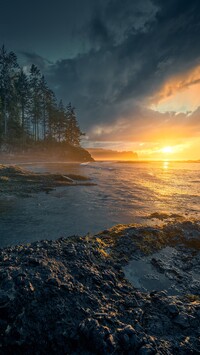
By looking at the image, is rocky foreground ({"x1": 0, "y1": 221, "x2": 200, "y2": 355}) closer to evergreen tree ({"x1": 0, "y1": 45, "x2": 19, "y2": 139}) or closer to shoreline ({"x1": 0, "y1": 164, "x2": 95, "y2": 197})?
shoreline ({"x1": 0, "y1": 164, "x2": 95, "y2": 197})

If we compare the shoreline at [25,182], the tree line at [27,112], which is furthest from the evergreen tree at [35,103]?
the shoreline at [25,182]

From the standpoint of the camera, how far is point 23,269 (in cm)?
403

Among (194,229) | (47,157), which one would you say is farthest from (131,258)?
(47,157)

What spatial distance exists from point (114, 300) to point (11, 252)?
Answer: 275 centimetres

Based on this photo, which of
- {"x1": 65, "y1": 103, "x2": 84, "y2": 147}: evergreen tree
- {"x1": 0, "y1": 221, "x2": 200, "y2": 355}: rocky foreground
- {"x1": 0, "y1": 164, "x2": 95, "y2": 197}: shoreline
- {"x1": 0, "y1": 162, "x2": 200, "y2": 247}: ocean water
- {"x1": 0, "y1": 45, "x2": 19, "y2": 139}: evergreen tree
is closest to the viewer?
{"x1": 0, "y1": 221, "x2": 200, "y2": 355}: rocky foreground

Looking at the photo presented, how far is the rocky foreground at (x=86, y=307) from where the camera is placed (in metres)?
2.90

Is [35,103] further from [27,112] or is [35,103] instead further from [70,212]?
[70,212]

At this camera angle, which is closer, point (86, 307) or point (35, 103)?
point (86, 307)

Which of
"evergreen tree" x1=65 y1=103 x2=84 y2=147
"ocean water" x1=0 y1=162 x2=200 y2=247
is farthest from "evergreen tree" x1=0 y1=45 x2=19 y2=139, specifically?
"ocean water" x1=0 y1=162 x2=200 y2=247

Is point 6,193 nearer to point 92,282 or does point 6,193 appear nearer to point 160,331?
point 92,282

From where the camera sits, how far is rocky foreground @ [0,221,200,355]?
2904 millimetres

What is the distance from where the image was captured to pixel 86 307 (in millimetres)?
3516

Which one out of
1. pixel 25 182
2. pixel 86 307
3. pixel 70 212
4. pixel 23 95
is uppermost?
pixel 23 95

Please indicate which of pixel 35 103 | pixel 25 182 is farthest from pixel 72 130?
pixel 25 182
